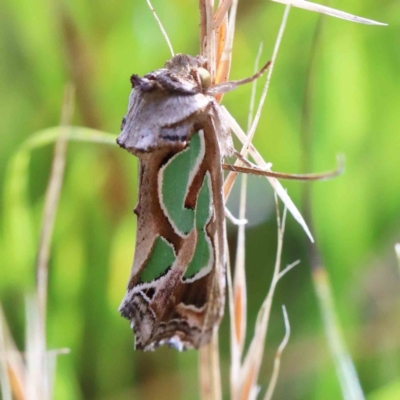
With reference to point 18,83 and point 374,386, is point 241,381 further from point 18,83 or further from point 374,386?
point 18,83

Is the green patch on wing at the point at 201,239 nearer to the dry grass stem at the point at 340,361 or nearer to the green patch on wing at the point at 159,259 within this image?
the green patch on wing at the point at 159,259

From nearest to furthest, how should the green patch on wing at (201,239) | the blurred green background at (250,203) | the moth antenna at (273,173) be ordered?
1. the moth antenna at (273,173)
2. the green patch on wing at (201,239)
3. the blurred green background at (250,203)

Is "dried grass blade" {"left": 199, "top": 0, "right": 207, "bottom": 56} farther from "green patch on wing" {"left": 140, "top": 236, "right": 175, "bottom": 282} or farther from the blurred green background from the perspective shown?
the blurred green background

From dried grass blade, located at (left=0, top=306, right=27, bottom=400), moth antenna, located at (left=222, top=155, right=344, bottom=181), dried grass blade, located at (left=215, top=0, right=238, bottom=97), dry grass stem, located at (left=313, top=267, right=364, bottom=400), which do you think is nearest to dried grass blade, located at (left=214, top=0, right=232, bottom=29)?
dried grass blade, located at (left=215, top=0, right=238, bottom=97)

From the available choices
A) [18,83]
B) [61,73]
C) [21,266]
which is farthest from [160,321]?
[18,83]

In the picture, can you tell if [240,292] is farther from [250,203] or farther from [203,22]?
[250,203]

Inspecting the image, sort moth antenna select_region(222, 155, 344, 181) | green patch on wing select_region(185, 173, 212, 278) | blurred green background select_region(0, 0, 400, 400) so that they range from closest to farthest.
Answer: moth antenna select_region(222, 155, 344, 181)
green patch on wing select_region(185, 173, 212, 278)
blurred green background select_region(0, 0, 400, 400)

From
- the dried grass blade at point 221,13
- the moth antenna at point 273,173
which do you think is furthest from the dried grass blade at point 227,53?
the moth antenna at point 273,173

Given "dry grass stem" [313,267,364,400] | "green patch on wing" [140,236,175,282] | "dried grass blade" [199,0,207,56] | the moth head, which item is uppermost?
"dried grass blade" [199,0,207,56]
